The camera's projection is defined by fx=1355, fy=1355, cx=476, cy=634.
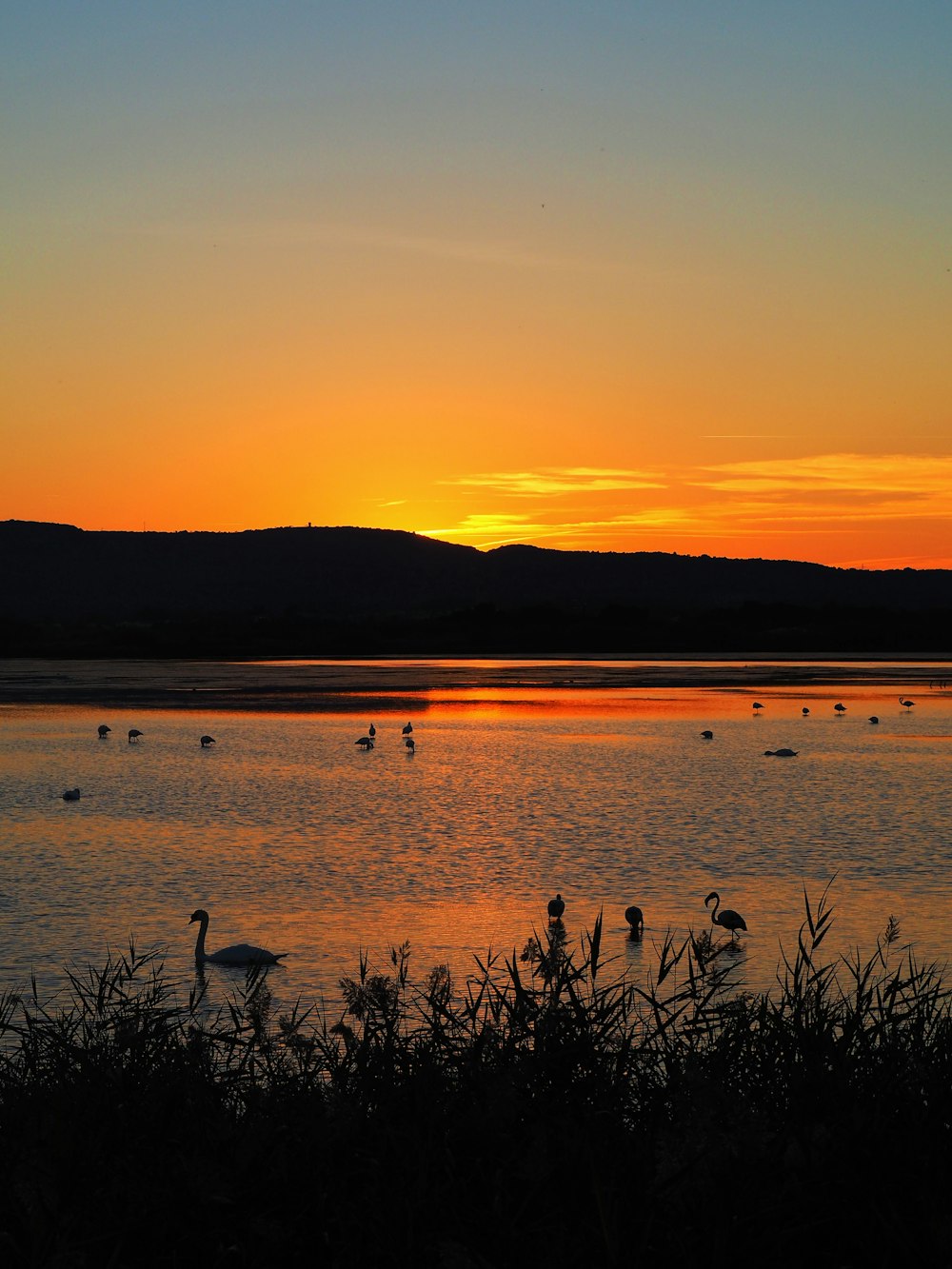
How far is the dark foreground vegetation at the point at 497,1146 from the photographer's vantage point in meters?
4.27

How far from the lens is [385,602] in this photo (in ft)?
496

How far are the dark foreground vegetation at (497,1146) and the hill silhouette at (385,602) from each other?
79.0m

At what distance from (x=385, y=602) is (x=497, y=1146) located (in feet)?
481

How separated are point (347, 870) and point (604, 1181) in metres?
9.22

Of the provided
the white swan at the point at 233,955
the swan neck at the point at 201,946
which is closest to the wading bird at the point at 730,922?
the white swan at the point at 233,955

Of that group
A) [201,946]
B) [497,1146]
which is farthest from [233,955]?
[497,1146]

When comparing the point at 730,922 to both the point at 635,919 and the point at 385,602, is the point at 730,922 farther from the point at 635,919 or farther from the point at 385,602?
the point at 385,602

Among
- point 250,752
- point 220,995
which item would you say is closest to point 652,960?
point 220,995

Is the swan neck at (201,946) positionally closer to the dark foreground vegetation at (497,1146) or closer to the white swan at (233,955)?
the white swan at (233,955)

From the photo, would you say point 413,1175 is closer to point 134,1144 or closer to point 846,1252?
point 134,1144

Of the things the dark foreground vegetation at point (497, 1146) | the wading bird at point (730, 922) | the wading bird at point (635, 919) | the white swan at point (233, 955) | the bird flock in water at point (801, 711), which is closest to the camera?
the dark foreground vegetation at point (497, 1146)

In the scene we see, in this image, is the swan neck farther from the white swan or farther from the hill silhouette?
the hill silhouette

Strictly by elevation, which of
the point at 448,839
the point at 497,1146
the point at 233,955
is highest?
the point at 497,1146

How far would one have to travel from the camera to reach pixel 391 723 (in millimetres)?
34219
